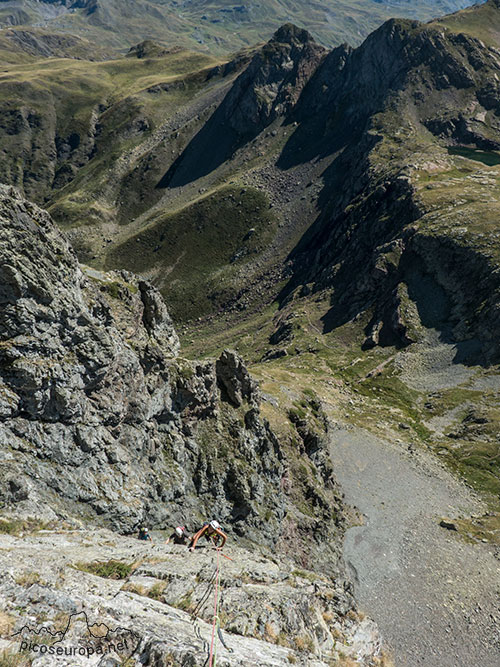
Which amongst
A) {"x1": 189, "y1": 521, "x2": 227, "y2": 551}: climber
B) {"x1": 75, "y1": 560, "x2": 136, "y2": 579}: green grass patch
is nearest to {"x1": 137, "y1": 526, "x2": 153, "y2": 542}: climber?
{"x1": 189, "y1": 521, "x2": 227, "y2": 551}: climber

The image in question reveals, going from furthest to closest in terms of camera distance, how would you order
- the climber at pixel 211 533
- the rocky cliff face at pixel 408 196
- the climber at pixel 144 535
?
the rocky cliff face at pixel 408 196
the climber at pixel 144 535
the climber at pixel 211 533

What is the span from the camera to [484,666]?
3538 centimetres

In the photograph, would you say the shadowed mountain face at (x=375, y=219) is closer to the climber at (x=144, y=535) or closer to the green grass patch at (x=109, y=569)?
the climber at (x=144, y=535)

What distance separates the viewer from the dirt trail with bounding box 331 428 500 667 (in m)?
37.5

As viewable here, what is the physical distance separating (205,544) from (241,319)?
130260 mm

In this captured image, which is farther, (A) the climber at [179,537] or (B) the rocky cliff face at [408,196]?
(B) the rocky cliff face at [408,196]

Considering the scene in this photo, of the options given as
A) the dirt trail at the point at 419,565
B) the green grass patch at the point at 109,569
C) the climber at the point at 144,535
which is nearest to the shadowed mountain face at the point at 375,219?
the dirt trail at the point at 419,565

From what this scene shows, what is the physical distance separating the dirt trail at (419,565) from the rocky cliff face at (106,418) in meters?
7.81

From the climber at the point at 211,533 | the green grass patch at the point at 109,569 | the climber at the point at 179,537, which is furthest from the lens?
the climber at the point at 179,537

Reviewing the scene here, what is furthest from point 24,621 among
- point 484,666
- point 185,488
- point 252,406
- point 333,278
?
point 333,278

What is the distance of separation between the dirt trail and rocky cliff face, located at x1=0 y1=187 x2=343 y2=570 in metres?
7.81

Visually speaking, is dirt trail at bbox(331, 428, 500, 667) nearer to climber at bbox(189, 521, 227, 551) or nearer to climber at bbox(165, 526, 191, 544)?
climber at bbox(189, 521, 227, 551)

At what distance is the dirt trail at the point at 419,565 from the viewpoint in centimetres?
3750

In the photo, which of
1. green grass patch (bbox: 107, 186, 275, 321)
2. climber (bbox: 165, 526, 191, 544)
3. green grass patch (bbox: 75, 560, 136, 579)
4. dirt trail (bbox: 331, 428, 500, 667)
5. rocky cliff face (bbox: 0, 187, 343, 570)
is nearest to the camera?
green grass patch (bbox: 75, 560, 136, 579)
